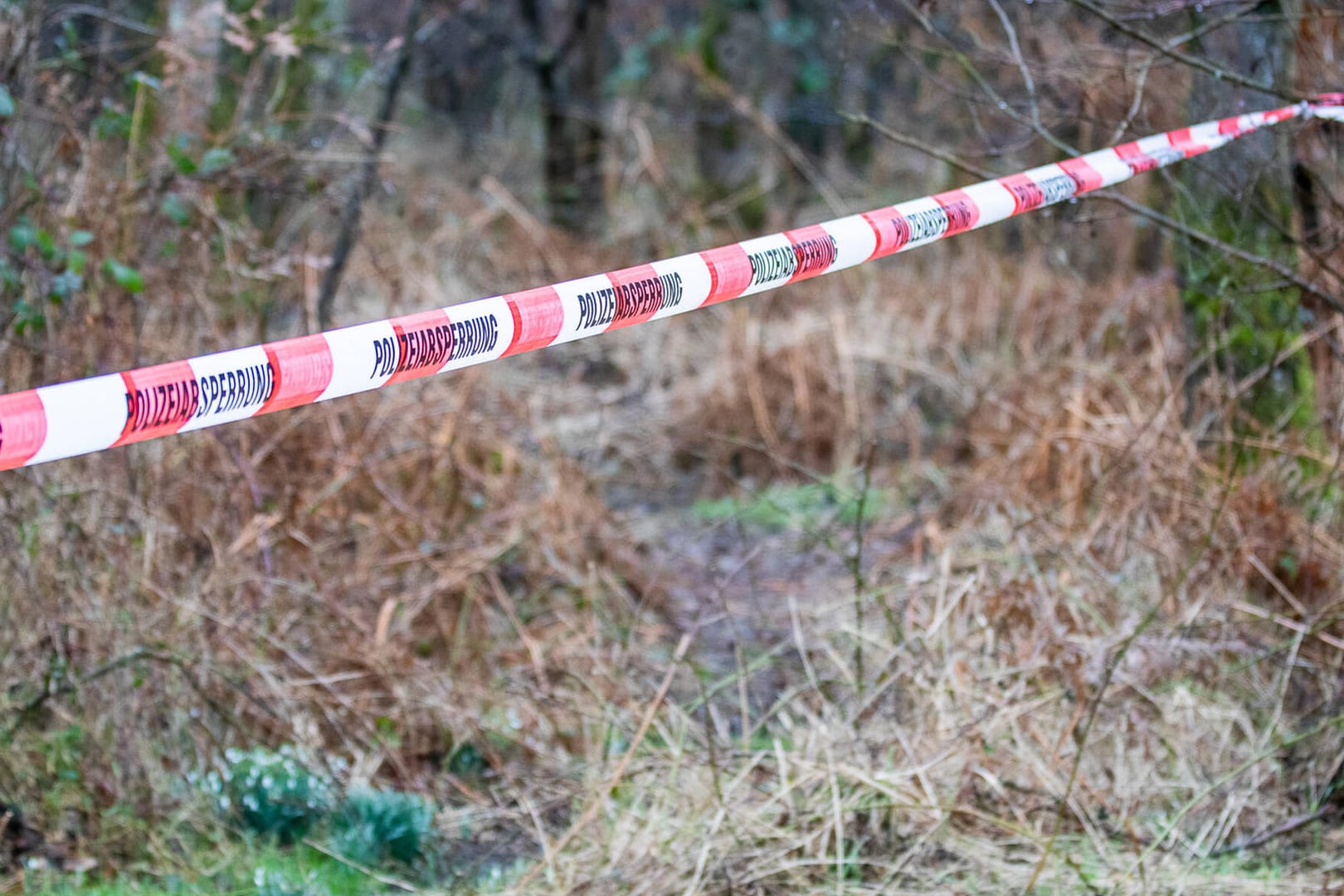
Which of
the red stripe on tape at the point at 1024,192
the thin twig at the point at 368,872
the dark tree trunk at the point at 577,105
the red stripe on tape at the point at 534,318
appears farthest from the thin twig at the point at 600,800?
the dark tree trunk at the point at 577,105

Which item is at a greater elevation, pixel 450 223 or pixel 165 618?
pixel 450 223

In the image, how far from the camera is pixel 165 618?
3.60 meters

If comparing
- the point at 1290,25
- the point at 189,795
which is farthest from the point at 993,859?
the point at 1290,25

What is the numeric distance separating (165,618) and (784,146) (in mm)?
4703

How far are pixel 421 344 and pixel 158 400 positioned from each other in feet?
1.36

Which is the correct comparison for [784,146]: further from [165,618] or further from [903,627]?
[165,618]

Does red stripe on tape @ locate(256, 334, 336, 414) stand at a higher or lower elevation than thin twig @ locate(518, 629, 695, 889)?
higher

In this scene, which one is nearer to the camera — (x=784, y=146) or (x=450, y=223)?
(x=784, y=146)

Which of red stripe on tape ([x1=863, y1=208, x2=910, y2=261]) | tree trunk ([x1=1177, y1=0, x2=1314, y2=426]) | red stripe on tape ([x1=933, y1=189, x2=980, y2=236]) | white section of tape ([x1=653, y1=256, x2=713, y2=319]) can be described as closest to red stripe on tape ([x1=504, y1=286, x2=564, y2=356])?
white section of tape ([x1=653, y1=256, x2=713, y2=319])

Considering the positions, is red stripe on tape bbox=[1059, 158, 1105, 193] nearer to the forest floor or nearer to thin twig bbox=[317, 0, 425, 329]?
the forest floor

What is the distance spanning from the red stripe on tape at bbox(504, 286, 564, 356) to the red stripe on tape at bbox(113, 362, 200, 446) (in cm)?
52

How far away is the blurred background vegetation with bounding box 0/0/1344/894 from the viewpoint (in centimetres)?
305

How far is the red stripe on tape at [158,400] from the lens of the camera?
154cm

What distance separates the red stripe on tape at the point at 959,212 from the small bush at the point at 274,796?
2047 mm
